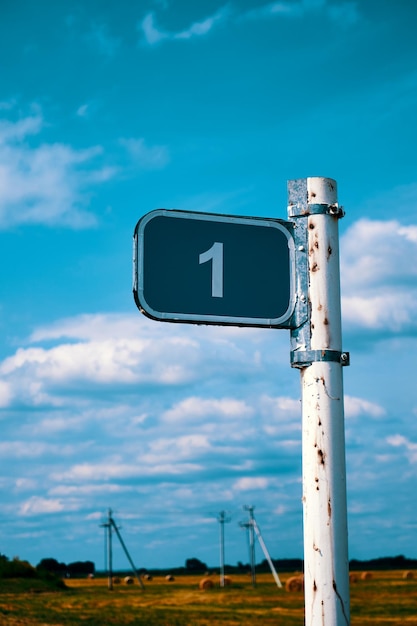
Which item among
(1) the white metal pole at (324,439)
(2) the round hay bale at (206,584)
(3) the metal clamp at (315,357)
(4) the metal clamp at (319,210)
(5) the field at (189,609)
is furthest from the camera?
(2) the round hay bale at (206,584)

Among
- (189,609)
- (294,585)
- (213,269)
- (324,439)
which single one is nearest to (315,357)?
(324,439)

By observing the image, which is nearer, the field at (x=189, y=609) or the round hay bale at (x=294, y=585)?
the field at (x=189, y=609)

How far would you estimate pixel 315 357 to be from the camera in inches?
117

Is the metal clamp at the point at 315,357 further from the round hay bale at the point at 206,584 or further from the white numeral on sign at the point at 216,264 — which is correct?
the round hay bale at the point at 206,584

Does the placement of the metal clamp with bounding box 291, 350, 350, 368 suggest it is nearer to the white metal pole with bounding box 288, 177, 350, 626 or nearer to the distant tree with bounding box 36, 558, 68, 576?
the white metal pole with bounding box 288, 177, 350, 626

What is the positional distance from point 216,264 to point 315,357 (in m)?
0.50

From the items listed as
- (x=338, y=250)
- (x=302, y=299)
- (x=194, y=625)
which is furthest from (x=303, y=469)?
(x=194, y=625)

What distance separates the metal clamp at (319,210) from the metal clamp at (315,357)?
1.74ft

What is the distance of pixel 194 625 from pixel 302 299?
27.6m

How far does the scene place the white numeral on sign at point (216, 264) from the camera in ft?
9.89

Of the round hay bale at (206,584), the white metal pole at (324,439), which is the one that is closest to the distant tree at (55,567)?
the round hay bale at (206,584)

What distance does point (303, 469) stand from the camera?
2.95 metres

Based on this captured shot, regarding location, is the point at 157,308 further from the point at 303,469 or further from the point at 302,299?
the point at 303,469

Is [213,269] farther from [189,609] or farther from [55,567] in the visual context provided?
[55,567]
